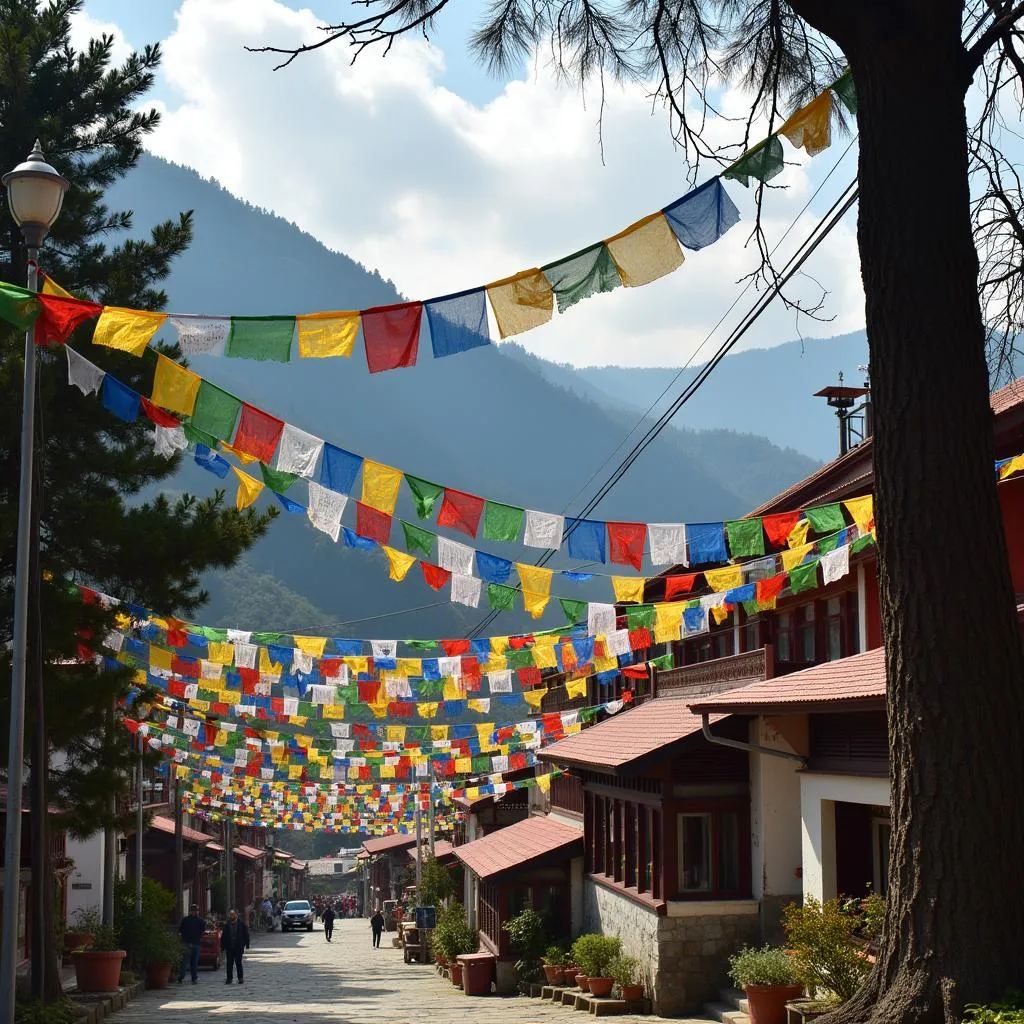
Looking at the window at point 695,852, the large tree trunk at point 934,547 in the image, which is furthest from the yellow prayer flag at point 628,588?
the large tree trunk at point 934,547

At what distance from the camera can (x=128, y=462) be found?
20516mm

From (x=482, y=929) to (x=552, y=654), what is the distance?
15080 mm

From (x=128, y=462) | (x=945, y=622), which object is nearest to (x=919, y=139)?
(x=945, y=622)

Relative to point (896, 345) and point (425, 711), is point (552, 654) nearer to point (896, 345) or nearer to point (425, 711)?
point (425, 711)

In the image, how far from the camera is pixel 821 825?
1736 centimetres

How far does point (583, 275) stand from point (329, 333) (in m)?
2.01

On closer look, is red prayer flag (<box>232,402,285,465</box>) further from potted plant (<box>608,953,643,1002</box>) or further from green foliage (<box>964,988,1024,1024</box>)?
potted plant (<box>608,953,643,1002</box>)

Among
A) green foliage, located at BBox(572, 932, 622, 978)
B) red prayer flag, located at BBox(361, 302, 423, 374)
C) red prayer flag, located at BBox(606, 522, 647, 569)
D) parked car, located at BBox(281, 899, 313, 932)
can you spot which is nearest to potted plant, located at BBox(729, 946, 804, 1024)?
red prayer flag, located at BBox(606, 522, 647, 569)

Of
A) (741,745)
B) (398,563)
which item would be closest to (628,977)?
(741,745)

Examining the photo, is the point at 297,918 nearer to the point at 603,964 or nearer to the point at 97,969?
the point at 97,969

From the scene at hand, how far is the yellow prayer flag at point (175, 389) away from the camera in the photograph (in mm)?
11422

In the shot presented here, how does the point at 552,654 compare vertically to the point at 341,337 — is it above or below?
below

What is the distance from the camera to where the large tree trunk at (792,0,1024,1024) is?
268 inches

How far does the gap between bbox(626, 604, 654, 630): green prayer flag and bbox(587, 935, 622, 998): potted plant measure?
6.18 meters
